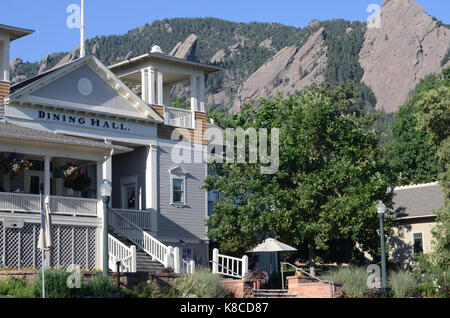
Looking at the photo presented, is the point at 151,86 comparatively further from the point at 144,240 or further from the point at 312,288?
the point at 312,288

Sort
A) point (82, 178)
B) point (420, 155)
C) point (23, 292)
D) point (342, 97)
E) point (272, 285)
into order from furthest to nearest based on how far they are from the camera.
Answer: point (342, 97), point (420, 155), point (272, 285), point (82, 178), point (23, 292)

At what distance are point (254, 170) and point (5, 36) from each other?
1252 cm

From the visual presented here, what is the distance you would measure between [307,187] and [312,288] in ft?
28.4

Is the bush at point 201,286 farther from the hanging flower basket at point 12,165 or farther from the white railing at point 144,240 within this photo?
the hanging flower basket at point 12,165

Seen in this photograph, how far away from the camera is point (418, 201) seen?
1866 inches

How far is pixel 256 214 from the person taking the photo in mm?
35625

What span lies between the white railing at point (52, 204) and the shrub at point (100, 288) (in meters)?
6.21

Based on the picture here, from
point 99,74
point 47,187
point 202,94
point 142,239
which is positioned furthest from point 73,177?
point 202,94

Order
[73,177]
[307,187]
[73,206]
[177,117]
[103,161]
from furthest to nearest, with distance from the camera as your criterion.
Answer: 1. [177,117]
2. [307,187]
3. [103,161]
4. [73,177]
5. [73,206]

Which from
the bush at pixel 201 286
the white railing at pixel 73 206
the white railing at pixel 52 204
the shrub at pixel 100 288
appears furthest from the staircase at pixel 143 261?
the shrub at pixel 100 288

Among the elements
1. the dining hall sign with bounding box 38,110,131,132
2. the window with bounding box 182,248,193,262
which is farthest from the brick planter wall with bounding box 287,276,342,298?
the dining hall sign with bounding box 38,110,131,132

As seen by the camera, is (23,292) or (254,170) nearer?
(23,292)
